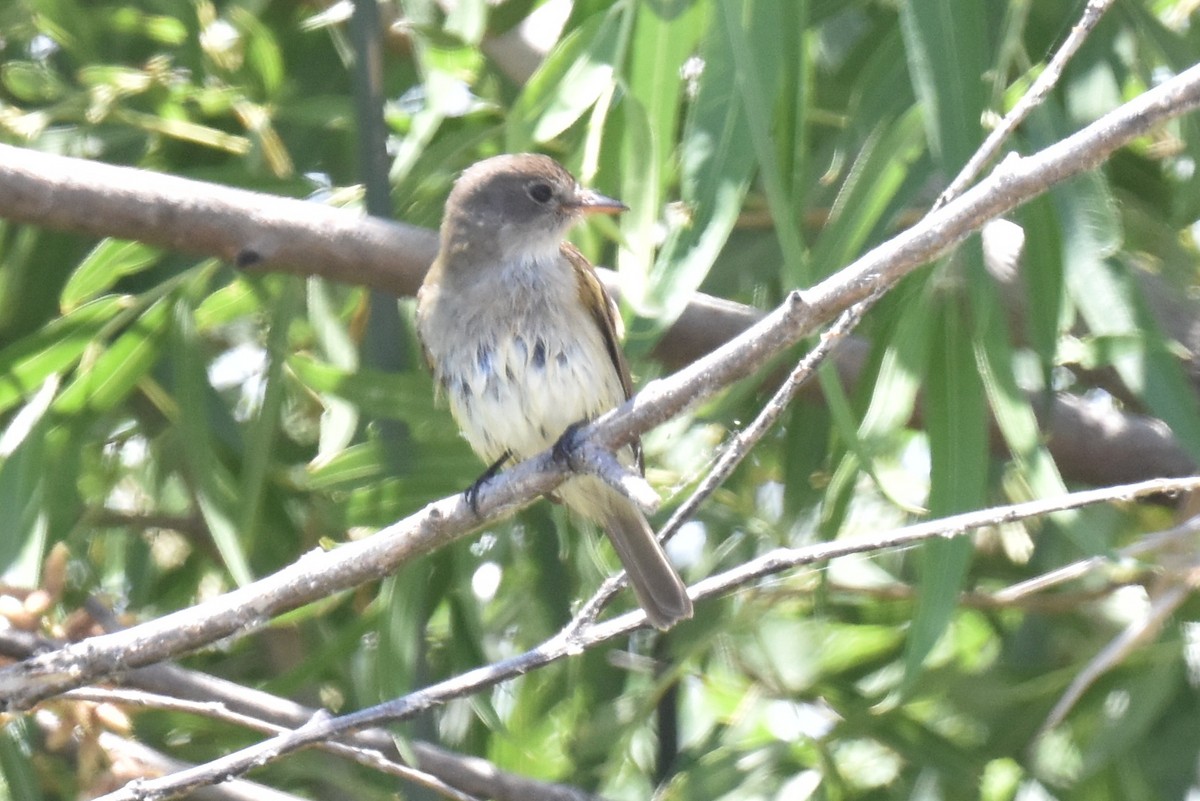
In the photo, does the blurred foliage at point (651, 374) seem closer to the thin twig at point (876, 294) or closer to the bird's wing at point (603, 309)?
the bird's wing at point (603, 309)

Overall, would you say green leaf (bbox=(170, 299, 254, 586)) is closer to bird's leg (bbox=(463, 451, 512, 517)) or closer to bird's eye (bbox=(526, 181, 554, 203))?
bird's leg (bbox=(463, 451, 512, 517))

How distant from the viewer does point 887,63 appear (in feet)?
11.6

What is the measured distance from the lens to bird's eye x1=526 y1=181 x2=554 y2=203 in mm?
4188

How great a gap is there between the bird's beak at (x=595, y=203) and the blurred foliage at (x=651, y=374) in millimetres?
146

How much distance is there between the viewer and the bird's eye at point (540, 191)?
4188 mm

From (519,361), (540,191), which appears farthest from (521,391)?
(540,191)

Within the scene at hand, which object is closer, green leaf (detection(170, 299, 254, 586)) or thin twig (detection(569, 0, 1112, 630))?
thin twig (detection(569, 0, 1112, 630))

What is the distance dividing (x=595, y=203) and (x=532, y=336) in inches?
14.6

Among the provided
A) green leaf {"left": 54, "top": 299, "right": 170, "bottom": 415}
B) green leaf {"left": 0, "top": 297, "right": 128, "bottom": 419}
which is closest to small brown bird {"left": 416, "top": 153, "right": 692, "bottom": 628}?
green leaf {"left": 54, "top": 299, "right": 170, "bottom": 415}

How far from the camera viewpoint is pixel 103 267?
398 centimetres

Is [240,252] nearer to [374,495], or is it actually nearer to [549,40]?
[374,495]

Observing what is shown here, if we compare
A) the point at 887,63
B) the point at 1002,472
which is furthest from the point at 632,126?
the point at 1002,472

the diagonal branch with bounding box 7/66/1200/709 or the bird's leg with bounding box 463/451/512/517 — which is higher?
the diagonal branch with bounding box 7/66/1200/709

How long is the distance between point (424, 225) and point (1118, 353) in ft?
6.53
